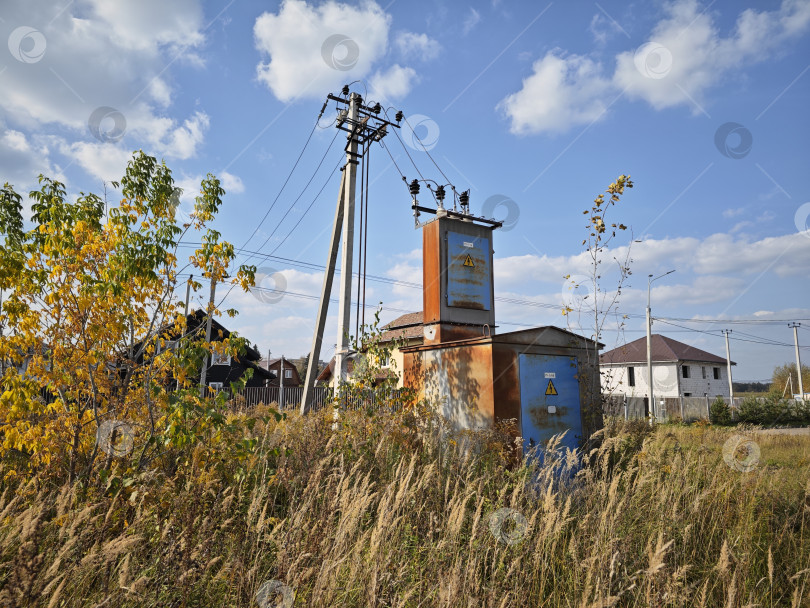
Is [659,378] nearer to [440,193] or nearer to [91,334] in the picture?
[440,193]

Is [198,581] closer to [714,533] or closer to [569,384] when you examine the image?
[714,533]

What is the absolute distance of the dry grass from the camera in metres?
2.21

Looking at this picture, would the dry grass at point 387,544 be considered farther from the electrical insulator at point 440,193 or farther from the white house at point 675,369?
the white house at point 675,369

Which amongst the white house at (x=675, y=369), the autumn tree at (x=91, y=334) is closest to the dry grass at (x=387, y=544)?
the autumn tree at (x=91, y=334)

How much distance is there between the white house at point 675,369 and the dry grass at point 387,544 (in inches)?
1290

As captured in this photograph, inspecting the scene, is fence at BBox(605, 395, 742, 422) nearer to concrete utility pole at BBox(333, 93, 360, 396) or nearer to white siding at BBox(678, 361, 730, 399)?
white siding at BBox(678, 361, 730, 399)

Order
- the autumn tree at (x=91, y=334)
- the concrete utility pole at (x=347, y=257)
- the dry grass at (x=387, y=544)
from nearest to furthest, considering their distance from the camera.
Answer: the dry grass at (x=387, y=544), the autumn tree at (x=91, y=334), the concrete utility pole at (x=347, y=257)

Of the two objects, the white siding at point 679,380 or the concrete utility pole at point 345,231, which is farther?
the white siding at point 679,380

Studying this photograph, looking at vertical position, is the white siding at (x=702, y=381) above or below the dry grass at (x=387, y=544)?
above

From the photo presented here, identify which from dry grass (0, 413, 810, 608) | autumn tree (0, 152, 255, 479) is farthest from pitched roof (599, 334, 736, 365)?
autumn tree (0, 152, 255, 479)

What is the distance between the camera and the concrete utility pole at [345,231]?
27.8ft

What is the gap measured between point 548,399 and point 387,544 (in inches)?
185

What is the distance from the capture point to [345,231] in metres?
9.00

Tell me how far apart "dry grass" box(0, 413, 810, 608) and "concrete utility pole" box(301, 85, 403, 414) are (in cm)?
378
